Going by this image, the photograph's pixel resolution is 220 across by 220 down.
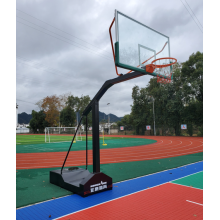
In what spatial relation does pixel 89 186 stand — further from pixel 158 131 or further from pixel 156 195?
pixel 158 131

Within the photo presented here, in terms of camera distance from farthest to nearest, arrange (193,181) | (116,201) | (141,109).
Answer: (141,109), (193,181), (116,201)

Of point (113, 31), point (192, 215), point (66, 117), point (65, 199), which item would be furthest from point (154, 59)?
point (66, 117)

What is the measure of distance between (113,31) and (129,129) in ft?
128

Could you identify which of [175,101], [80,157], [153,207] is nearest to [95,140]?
[153,207]

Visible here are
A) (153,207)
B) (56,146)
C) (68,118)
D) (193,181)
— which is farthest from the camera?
(68,118)

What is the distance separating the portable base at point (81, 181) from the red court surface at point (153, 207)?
652 mm

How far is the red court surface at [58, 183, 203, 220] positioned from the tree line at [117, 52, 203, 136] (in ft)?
87.5

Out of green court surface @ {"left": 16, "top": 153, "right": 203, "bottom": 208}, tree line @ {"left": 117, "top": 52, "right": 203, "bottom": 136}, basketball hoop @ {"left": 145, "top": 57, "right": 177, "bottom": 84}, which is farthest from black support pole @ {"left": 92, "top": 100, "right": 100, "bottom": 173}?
tree line @ {"left": 117, "top": 52, "right": 203, "bottom": 136}

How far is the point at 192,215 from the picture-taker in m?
3.84

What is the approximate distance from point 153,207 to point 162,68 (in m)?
3.86

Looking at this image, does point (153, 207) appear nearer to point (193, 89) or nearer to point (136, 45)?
point (136, 45)

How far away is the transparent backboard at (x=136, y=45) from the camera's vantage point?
4995mm

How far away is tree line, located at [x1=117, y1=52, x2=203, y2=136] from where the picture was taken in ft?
101

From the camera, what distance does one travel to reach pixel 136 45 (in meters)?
5.62
